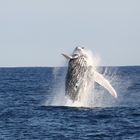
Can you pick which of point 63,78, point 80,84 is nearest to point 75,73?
point 80,84

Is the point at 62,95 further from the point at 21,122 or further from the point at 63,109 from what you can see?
the point at 21,122

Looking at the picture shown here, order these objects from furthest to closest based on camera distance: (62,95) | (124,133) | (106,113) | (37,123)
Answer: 1. (62,95)
2. (106,113)
3. (37,123)
4. (124,133)

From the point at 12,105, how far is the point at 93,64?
25.3ft

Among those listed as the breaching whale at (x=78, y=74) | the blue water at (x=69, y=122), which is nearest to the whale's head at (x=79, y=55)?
the breaching whale at (x=78, y=74)

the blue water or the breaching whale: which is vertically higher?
the breaching whale

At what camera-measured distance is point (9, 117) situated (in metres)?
37.2

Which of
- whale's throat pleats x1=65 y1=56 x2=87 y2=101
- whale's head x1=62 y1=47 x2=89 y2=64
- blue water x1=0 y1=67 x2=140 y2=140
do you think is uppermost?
whale's head x1=62 y1=47 x2=89 y2=64

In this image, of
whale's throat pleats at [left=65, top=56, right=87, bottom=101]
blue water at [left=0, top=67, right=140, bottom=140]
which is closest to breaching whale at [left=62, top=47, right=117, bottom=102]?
whale's throat pleats at [left=65, top=56, right=87, bottom=101]

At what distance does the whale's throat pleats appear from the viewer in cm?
3766

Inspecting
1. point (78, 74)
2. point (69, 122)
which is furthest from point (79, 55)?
point (69, 122)

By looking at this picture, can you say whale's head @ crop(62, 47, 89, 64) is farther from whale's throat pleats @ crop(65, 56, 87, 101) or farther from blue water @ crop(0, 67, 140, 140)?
blue water @ crop(0, 67, 140, 140)

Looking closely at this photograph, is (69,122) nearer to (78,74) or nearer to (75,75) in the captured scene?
(75,75)

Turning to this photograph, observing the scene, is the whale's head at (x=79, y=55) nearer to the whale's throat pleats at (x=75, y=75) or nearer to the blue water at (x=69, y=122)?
the whale's throat pleats at (x=75, y=75)

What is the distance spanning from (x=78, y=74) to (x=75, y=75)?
207mm
